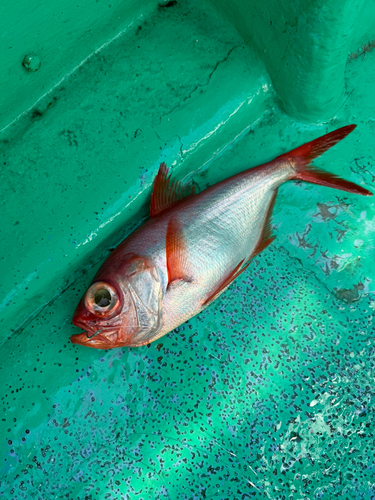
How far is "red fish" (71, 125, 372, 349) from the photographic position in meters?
1.54

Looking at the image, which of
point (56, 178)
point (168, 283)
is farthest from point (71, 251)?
point (168, 283)

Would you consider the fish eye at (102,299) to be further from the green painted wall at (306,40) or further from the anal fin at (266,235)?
the green painted wall at (306,40)

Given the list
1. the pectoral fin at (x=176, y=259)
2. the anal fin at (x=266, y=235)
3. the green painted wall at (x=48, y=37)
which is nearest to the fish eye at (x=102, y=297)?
the pectoral fin at (x=176, y=259)

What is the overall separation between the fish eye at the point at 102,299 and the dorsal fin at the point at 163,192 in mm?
418

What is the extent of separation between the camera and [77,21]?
5.89 ft

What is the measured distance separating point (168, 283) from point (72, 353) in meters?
0.59

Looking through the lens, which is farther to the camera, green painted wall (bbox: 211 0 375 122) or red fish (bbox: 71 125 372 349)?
green painted wall (bbox: 211 0 375 122)

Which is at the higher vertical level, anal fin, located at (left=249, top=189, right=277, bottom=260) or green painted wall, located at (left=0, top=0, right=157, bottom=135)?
green painted wall, located at (left=0, top=0, right=157, bottom=135)

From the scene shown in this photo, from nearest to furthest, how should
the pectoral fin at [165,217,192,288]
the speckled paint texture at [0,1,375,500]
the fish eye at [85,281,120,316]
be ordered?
the fish eye at [85,281,120,316] → the pectoral fin at [165,217,192,288] → the speckled paint texture at [0,1,375,500]

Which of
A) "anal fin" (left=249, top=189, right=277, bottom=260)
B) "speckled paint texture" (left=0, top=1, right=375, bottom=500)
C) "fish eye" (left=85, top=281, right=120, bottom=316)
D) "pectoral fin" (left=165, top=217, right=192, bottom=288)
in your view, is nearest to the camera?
"fish eye" (left=85, top=281, right=120, bottom=316)

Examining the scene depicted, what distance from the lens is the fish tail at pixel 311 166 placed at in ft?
6.05

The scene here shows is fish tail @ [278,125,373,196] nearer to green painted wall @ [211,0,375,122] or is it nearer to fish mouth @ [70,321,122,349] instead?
green painted wall @ [211,0,375,122]

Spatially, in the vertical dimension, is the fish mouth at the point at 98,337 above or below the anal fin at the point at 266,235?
above

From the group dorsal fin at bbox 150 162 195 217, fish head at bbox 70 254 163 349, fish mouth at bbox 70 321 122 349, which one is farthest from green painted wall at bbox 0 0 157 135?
fish mouth at bbox 70 321 122 349
